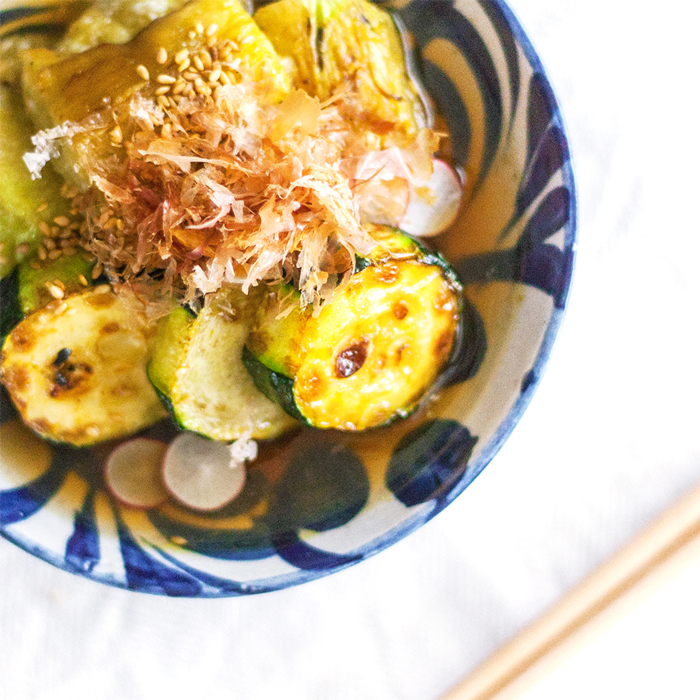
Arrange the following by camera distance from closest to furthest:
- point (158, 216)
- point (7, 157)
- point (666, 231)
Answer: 1. point (158, 216)
2. point (7, 157)
3. point (666, 231)

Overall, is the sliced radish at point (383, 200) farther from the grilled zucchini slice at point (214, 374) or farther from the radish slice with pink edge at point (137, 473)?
the radish slice with pink edge at point (137, 473)

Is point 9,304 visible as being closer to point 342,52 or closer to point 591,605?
point 342,52

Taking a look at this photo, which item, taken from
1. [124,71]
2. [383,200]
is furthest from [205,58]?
[383,200]

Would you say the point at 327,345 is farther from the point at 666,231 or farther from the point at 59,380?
the point at 666,231

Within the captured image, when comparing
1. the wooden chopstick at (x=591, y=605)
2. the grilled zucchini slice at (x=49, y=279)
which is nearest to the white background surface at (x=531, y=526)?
the wooden chopstick at (x=591, y=605)

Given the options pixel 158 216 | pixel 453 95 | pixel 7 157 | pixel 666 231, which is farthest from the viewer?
pixel 666 231

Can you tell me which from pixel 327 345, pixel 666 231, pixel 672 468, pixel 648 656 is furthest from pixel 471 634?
pixel 666 231

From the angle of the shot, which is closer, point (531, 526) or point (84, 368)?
point (84, 368)
